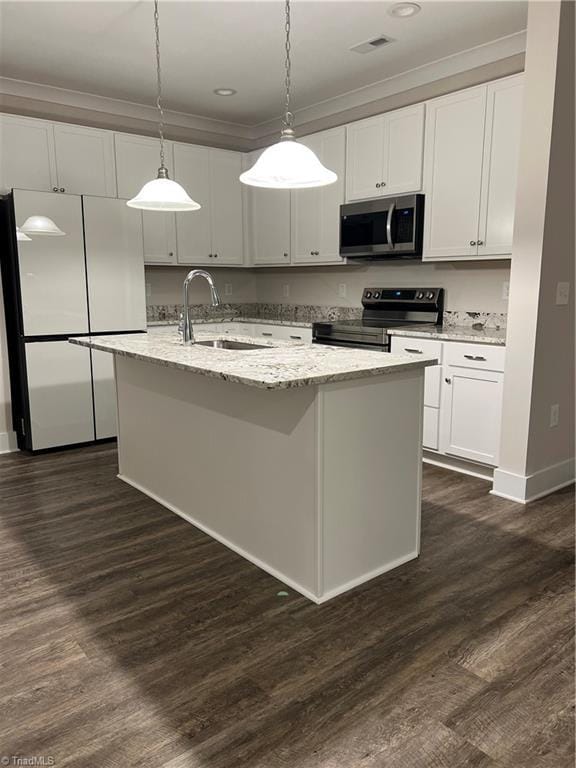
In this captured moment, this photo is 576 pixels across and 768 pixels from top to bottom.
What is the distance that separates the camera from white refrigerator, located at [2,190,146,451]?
13.0 ft

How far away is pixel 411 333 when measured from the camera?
3.77m

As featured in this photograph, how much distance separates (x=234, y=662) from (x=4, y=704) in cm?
69

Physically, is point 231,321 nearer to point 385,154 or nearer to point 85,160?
point 85,160

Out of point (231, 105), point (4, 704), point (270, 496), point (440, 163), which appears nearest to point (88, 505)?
point (270, 496)

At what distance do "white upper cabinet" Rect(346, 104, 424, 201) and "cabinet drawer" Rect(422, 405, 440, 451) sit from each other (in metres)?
1.59

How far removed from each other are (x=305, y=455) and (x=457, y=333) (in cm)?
188

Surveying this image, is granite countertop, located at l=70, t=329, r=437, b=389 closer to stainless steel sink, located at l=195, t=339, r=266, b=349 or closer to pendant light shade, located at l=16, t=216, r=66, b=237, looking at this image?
stainless steel sink, located at l=195, t=339, r=266, b=349

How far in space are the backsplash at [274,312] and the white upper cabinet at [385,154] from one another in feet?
3.24

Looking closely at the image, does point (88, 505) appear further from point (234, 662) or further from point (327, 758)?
point (327, 758)

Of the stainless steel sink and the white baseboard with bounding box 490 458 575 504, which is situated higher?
the stainless steel sink

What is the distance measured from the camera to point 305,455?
2141 millimetres

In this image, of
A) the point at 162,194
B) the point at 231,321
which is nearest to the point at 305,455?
the point at 162,194

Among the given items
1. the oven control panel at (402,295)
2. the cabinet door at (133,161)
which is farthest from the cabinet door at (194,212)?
the oven control panel at (402,295)

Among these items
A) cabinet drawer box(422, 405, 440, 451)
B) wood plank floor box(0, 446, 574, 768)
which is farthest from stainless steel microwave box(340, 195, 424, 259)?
wood plank floor box(0, 446, 574, 768)
